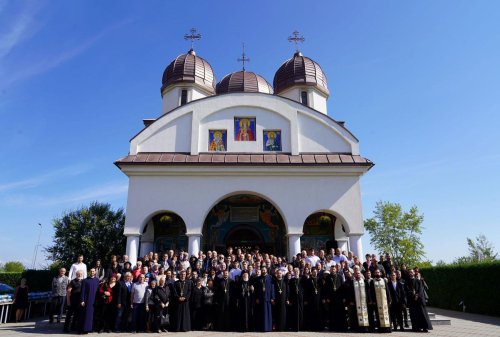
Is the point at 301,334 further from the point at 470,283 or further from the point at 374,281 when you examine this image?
the point at 470,283

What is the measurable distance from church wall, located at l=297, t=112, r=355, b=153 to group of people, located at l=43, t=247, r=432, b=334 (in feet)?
22.4

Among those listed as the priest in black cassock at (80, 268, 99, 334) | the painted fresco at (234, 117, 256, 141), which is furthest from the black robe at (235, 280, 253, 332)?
the painted fresco at (234, 117, 256, 141)

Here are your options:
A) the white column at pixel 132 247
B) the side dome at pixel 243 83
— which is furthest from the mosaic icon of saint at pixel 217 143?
the side dome at pixel 243 83

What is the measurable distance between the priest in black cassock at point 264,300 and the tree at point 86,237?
14.9 metres

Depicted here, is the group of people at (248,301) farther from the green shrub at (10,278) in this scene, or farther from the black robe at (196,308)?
the green shrub at (10,278)

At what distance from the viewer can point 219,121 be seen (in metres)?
15.6

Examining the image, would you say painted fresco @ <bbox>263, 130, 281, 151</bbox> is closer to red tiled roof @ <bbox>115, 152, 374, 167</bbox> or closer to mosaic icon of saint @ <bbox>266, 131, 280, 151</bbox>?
mosaic icon of saint @ <bbox>266, 131, 280, 151</bbox>

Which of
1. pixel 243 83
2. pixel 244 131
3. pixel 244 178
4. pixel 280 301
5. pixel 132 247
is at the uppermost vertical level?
pixel 243 83

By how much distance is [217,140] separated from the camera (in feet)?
50.4

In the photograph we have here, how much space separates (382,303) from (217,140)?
932 cm

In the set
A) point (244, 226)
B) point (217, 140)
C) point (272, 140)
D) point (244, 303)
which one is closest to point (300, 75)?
point (272, 140)

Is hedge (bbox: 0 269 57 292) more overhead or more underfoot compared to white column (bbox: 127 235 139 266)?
more underfoot

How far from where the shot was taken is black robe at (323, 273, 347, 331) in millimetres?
9062

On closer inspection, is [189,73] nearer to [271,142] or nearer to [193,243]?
[271,142]
